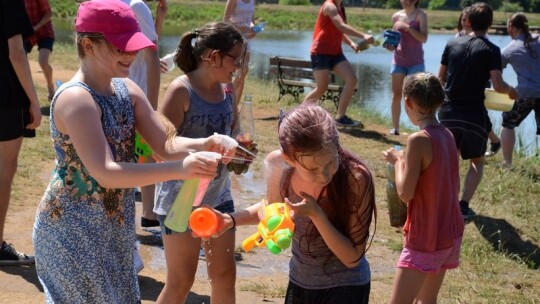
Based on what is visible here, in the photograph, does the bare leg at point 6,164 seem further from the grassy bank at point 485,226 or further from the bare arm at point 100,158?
the bare arm at point 100,158

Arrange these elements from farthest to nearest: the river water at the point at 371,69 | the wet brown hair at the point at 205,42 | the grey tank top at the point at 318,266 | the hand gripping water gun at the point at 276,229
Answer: the river water at the point at 371,69 < the wet brown hair at the point at 205,42 < the grey tank top at the point at 318,266 < the hand gripping water gun at the point at 276,229

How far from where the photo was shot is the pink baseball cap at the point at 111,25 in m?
2.67

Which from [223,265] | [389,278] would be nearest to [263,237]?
[223,265]

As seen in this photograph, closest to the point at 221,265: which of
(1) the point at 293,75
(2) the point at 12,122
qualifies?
(2) the point at 12,122

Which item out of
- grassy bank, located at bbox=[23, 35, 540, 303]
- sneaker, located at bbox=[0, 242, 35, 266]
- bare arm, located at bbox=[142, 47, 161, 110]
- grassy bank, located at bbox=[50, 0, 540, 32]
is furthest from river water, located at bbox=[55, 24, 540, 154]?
grassy bank, located at bbox=[50, 0, 540, 32]

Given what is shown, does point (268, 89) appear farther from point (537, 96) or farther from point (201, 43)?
point (201, 43)

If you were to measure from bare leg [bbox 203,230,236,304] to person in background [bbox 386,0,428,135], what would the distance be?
19.1ft

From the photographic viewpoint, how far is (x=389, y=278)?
204 inches

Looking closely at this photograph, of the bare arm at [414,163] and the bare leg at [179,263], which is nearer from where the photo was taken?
the bare leg at [179,263]

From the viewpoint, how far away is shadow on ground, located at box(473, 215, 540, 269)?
5.75 meters

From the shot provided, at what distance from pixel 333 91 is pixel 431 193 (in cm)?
811

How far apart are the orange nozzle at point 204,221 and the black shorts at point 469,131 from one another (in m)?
3.98

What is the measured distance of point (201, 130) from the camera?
12.0ft

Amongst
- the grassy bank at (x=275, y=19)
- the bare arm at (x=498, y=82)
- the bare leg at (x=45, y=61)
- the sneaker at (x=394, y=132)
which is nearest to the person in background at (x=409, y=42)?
the sneaker at (x=394, y=132)
